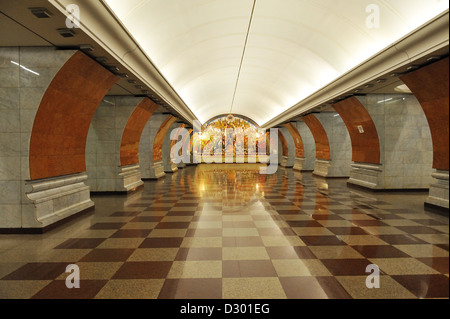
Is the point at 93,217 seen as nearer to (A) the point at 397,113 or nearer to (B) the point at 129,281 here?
(B) the point at 129,281

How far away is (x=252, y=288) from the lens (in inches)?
137

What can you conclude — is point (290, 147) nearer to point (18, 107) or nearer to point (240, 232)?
point (240, 232)

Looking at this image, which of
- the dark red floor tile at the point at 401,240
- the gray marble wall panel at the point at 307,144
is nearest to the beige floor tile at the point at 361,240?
the dark red floor tile at the point at 401,240

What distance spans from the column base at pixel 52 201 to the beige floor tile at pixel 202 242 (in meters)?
2.86

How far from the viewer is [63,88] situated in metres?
6.46

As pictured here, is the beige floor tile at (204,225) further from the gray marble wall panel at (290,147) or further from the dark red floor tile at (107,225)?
the gray marble wall panel at (290,147)

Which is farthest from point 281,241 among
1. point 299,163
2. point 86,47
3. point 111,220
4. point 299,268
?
point 299,163

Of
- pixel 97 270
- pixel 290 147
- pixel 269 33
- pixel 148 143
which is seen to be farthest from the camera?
pixel 290 147

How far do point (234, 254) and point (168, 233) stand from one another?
5.43 ft

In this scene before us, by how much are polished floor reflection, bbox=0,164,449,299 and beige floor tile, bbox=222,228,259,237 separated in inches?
0.7

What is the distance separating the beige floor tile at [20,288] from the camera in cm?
336

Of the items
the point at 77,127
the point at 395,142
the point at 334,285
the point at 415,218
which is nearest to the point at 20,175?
the point at 77,127

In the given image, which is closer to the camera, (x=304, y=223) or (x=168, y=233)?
(x=168, y=233)
